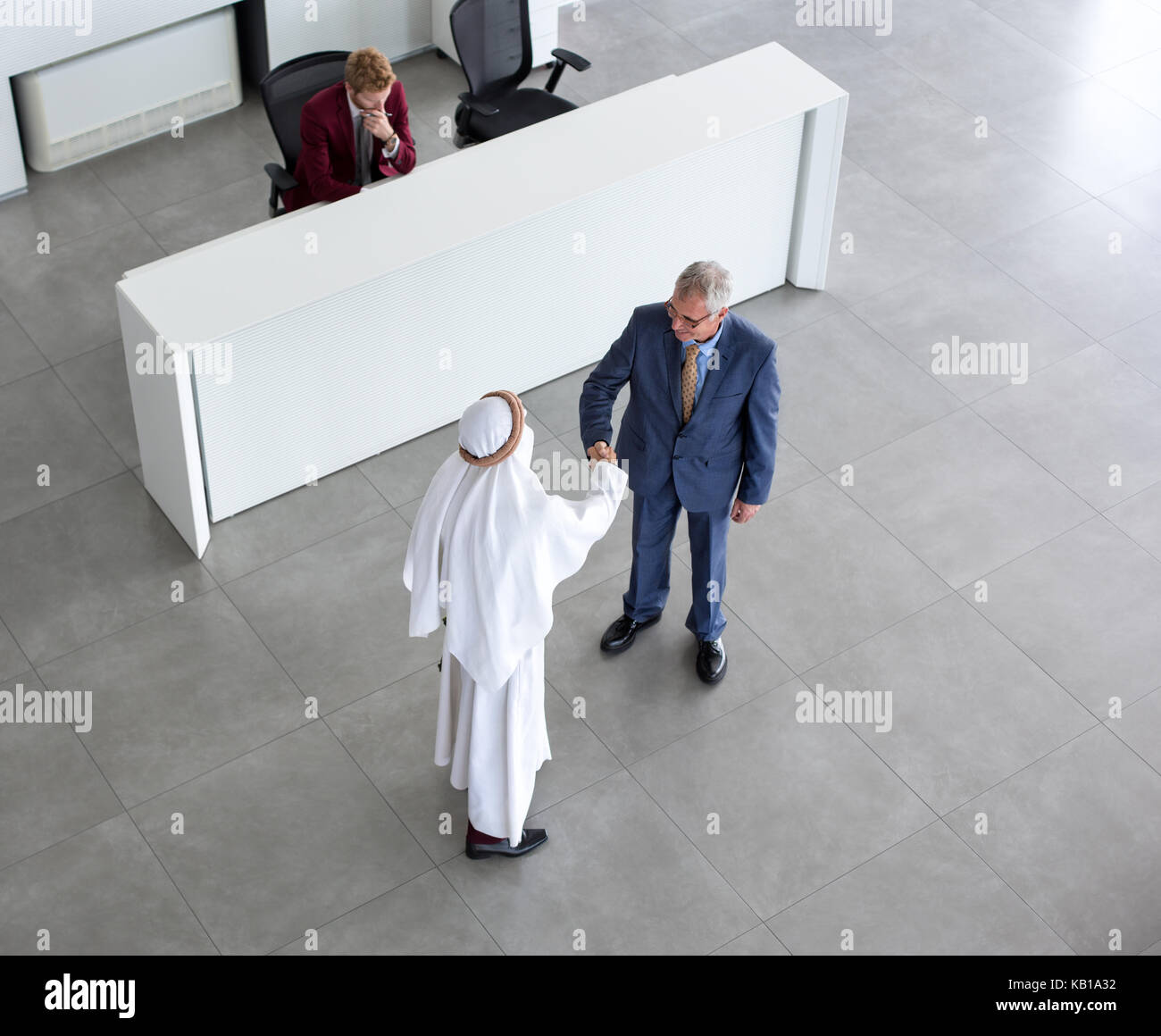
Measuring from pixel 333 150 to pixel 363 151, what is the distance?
0.12m

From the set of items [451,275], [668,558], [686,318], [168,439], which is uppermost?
[686,318]

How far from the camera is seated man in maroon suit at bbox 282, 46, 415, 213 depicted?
18.8 ft

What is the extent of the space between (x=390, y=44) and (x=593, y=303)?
257 cm

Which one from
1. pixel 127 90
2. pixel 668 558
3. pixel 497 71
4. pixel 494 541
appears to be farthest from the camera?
pixel 127 90

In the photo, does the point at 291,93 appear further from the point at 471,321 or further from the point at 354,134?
the point at 471,321

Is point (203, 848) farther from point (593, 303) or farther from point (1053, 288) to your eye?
point (1053, 288)

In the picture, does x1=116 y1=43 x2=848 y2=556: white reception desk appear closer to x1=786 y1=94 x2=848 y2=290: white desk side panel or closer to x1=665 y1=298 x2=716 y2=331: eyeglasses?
x1=786 y1=94 x2=848 y2=290: white desk side panel

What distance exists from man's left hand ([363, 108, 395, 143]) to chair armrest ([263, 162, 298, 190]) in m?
0.40

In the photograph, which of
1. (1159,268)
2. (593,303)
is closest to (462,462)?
(593,303)

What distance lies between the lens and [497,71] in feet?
22.1

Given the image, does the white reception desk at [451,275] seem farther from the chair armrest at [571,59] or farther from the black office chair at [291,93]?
the chair armrest at [571,59]

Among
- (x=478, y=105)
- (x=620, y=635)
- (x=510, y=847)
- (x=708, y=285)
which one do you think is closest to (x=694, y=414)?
(x=708, y=285)

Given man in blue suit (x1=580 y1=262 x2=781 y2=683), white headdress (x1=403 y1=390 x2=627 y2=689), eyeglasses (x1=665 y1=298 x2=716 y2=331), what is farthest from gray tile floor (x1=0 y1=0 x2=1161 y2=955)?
eyeglasses (x1=665 y1=298 x2=716 y2=331)

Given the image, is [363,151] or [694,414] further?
[363,151]
